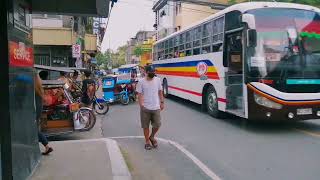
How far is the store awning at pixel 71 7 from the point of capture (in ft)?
22.3

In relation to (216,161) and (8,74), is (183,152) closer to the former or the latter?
(216,161)

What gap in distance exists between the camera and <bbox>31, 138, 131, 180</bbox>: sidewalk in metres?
6.50

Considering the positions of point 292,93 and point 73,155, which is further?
point 292,93

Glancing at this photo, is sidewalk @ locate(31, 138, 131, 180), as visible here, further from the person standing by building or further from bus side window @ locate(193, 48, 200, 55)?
bus side window @ locate(193, 48, 200, 55)

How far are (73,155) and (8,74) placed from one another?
3015mm

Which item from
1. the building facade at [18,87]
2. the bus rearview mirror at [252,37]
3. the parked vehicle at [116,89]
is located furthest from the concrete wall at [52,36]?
the building facade at [18,87]

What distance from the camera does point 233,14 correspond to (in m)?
11.9

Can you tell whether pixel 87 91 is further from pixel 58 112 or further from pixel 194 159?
pixel 194 159

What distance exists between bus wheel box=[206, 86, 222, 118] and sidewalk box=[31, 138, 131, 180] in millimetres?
4922

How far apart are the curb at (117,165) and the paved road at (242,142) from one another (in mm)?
1512

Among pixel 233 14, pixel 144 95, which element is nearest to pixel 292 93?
pixel 233 14

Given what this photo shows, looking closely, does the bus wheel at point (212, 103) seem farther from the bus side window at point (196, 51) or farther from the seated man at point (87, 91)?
the seated man at point (87, 91)

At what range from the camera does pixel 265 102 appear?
1031 centimetres

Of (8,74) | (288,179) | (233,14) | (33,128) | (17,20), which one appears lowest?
(288,179)
